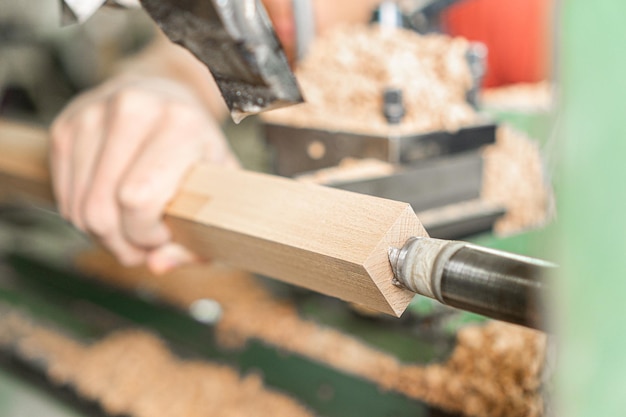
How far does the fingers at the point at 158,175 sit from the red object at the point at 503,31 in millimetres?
1293

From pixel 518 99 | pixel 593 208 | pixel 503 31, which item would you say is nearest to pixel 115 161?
pixel 593 208

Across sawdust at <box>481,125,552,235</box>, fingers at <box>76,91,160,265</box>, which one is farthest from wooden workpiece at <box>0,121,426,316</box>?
sawdust at <box>481,125,552,235</box>

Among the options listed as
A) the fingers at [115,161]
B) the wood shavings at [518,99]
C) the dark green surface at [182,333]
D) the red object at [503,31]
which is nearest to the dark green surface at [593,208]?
the dark green surface at [182,333]

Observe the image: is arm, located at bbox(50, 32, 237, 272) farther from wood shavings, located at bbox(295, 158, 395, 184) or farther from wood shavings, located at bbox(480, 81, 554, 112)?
wood shavings, located at bbox(480, 81, 554, 112)

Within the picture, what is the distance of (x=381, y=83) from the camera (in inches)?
32.5

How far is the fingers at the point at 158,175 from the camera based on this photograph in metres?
0.55

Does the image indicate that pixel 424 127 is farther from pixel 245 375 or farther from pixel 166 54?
pixel 166 54

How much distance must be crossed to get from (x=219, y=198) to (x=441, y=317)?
0.95 feet

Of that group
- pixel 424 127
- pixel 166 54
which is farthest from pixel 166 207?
pixel 166 54

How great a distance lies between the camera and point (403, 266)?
1.12 ft

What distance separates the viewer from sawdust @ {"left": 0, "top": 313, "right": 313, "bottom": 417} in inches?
25.1

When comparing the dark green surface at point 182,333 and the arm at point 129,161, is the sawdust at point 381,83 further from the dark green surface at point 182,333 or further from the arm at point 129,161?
the dark green surface at point 182,333

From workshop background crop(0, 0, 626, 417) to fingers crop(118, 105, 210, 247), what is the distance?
0.16m

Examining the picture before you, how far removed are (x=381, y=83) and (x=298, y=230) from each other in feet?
1.61
